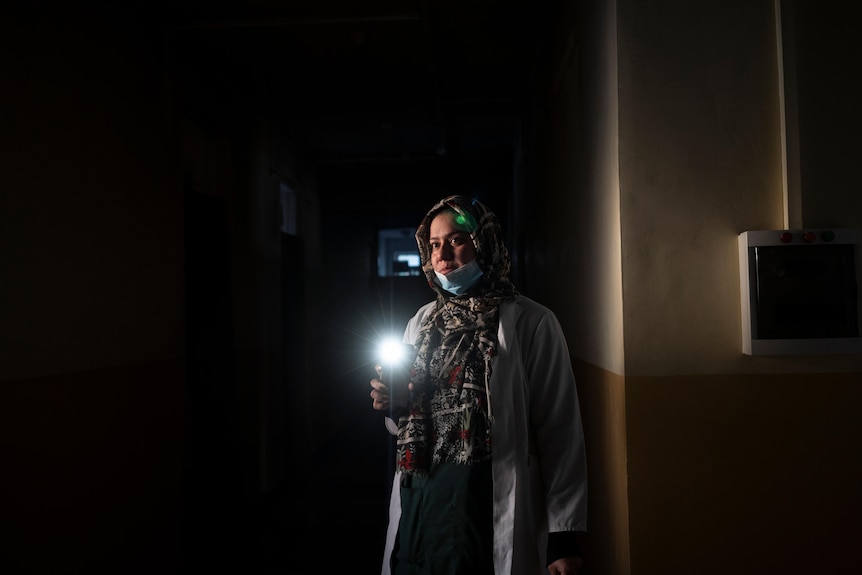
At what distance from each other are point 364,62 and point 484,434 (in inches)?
127

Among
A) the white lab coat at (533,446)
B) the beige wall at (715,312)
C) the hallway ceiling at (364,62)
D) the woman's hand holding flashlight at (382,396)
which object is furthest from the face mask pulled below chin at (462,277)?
the hallway ceiling at (364,62)

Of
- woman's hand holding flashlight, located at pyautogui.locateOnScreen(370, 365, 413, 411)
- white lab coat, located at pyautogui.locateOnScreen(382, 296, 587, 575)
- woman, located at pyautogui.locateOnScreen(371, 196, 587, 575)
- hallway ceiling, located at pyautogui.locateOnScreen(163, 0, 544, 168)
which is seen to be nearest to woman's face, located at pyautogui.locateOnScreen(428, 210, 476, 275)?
woman, located at pyautogui.locateOnScreen(371, 196, 587, 575)

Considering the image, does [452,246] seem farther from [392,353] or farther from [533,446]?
[533,446]

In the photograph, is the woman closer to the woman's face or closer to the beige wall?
the woman's face

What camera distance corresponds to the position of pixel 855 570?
5.42ft

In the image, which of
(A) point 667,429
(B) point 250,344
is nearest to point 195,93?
(B) point 250,344

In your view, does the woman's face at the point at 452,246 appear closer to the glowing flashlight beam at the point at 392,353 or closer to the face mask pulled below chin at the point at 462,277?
the face mask pulled below chin at the point at 462,277

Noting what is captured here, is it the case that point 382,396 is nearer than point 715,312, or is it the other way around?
point 382,396

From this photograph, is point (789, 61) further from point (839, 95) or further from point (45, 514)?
point (45, 514)

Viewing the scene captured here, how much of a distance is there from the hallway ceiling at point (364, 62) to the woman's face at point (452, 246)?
1.97 m

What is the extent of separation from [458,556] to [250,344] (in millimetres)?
3359

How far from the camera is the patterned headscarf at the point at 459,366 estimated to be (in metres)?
1.45

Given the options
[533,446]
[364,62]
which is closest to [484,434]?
[533,446]

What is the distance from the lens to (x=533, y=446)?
146 cm
